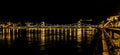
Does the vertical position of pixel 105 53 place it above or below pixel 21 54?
above

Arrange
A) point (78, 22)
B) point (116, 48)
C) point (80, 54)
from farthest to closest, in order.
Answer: point (78, 22), point (80, 54), point (116, 48)

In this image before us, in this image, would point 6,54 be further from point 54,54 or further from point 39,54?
point 54,54

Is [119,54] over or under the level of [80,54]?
over

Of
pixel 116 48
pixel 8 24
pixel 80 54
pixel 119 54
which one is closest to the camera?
pixel 119 54

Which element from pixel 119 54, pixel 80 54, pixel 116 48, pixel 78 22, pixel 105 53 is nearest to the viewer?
pixel 105 53

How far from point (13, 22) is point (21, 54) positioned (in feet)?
435

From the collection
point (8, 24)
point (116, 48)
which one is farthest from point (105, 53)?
point (8, 24)

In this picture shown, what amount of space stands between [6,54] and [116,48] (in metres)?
15.4

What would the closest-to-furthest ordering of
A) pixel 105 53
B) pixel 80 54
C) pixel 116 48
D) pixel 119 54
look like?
1. pixel 105 53
2. pixel 119 54
3. pixel 116 48
4. pixel 80 54

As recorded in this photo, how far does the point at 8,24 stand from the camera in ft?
470

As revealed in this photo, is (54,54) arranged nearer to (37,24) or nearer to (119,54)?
(119,54)

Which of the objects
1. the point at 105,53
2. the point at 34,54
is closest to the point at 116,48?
the point at 105,53

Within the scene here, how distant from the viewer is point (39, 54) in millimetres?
19125

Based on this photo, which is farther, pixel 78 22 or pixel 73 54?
pixel 78 22
